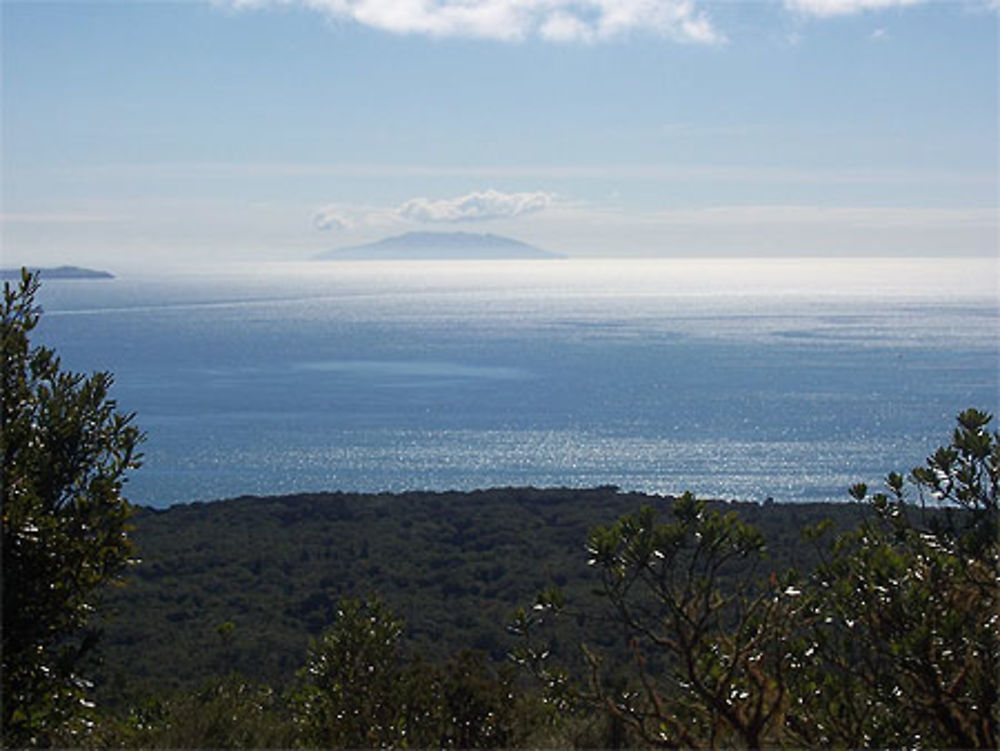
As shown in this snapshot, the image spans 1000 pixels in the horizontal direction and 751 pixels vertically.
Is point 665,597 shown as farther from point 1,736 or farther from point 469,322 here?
point 469,322

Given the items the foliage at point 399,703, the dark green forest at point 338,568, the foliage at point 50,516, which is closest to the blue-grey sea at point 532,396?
the dark green forest at point 338,568

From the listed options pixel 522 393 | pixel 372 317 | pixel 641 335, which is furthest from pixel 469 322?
pixel 522 393

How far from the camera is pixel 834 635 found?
434cm

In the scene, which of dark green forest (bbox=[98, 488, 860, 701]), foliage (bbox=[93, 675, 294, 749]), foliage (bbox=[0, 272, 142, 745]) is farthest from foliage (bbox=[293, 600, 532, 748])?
dark green forest (bbox=[98, 488, 860, 701])

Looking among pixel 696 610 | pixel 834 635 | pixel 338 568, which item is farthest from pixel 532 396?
pixel 696 610

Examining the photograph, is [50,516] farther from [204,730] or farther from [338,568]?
[338,568]

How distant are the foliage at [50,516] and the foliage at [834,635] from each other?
2.08 m

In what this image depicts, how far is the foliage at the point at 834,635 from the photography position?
345 centimetres

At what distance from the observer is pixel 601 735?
6.15m

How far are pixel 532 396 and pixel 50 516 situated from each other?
72639mm

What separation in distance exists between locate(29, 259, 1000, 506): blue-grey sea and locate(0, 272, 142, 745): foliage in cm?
4393

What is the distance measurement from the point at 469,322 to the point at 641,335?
2735 cm

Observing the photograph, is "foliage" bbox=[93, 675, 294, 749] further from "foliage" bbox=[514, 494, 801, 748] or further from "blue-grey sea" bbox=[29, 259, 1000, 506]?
"blue-grey sea" bbox=[29, 259, 1000, 506]

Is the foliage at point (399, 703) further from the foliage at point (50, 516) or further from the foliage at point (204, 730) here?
the foliage at point (50, 516)
